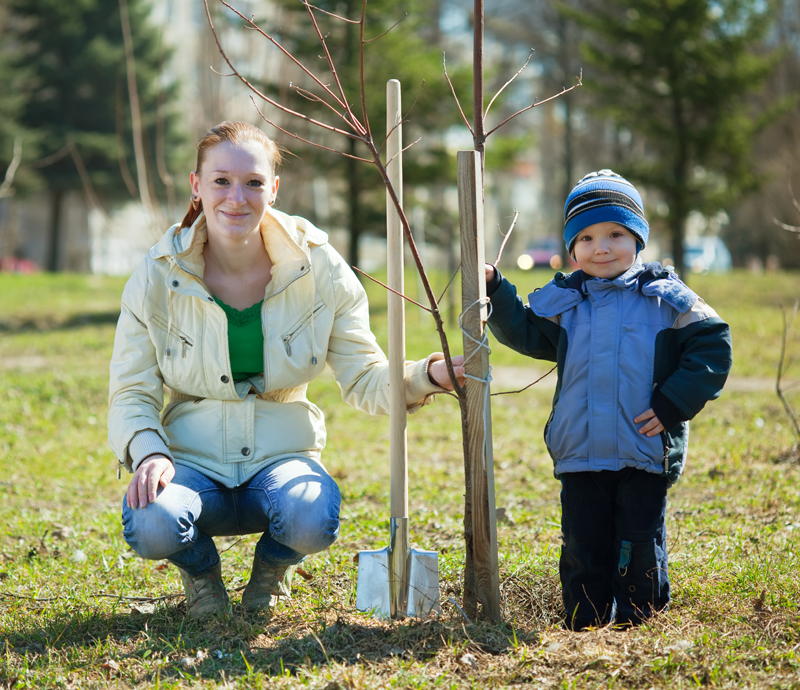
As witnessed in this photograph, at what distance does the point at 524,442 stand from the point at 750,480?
1.74 meters

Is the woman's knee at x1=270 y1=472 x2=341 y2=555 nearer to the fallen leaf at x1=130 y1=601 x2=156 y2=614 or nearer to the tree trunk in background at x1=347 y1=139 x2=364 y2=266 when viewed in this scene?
the fallen leaf at x1=130 y1=601 x2=156 y2=614

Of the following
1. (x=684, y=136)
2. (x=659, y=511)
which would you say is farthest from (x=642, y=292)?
(x=684, y=136)

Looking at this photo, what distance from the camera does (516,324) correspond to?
2.67 metres

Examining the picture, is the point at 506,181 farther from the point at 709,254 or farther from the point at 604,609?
the point at 604,609

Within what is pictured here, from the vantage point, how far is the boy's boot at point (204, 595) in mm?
2699

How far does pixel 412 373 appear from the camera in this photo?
263 cm


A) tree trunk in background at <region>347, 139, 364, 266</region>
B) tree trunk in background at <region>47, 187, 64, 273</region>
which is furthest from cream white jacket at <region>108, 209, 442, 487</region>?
tree trunk in background at <region>47, 187, 64, 273</region>

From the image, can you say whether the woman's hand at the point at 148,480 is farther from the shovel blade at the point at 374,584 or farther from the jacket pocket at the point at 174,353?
the shovel blade at the point at 374,584

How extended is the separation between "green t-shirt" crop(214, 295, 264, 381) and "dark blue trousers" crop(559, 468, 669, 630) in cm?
108

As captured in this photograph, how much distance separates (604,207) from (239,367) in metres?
1.29

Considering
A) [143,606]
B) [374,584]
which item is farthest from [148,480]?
[374,584]

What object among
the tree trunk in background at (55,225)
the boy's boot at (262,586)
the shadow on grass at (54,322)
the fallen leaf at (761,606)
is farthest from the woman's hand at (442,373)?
the tree trunk in background at (55,225)

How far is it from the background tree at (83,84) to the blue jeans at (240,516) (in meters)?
20.3

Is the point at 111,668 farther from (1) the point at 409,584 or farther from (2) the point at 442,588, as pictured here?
(2) the point at 442,588
